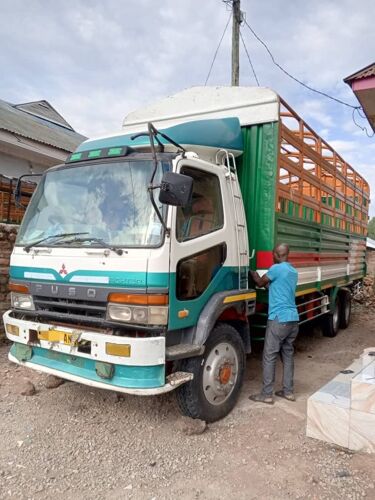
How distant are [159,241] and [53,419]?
195 cm

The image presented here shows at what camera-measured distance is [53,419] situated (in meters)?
3.80

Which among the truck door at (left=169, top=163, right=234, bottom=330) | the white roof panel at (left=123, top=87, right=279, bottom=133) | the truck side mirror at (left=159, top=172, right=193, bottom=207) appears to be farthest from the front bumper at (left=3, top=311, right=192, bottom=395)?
the white roof panel at (left=123, top=87, right=279, bottom=133)

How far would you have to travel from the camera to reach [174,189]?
10.0 feet

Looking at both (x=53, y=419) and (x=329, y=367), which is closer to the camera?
(x=53, y=419)

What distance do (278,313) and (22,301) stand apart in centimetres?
243

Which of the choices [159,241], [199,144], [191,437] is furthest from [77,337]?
[199,144]

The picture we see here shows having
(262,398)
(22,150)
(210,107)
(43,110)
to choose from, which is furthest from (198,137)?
(43,110)

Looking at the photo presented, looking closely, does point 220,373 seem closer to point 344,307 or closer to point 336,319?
point 336,319

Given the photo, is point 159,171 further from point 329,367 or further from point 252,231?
point 329,367

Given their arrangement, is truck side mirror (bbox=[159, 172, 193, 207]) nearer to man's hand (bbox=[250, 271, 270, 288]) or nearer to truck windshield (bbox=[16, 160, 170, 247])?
truck windshield (bbox=[16, 160, 170, 247])

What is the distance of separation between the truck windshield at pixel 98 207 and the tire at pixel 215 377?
3.69 feet

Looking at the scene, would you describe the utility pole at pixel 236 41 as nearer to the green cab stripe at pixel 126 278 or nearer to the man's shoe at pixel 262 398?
the man's shoe at pixel 262 398

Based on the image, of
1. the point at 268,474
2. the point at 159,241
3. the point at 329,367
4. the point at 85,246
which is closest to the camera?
the point at 268,474

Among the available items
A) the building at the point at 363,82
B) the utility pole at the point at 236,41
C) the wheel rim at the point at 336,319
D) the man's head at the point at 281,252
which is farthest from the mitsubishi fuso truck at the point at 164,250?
the utility pole at the point at 236,41
